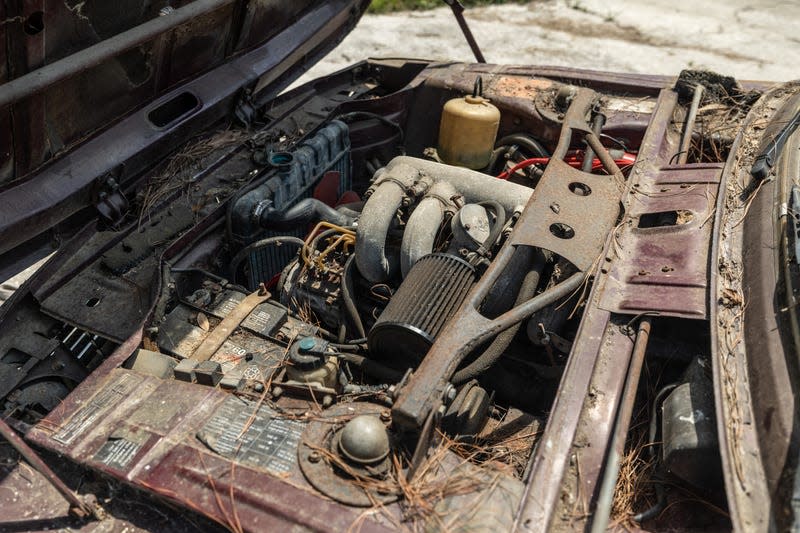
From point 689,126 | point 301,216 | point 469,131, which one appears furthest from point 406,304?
point 689,126

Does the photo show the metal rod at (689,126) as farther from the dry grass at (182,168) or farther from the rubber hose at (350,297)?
the dry grass at (182,168)

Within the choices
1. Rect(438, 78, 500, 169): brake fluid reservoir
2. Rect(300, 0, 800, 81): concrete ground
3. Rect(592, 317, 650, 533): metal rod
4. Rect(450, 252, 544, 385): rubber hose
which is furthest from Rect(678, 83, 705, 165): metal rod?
Rect(300, 0, 800, 81): concrete ground

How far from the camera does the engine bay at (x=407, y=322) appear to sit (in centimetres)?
188

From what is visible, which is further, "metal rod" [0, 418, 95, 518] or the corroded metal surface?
the corroded metal surface

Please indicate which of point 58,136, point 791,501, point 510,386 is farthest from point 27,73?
point 791,501

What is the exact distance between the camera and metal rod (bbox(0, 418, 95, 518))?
5.71ft

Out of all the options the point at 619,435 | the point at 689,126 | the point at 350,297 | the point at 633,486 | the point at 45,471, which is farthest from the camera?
the point at 689,126

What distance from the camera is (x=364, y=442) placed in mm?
1855

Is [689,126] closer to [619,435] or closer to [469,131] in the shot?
[469,131]

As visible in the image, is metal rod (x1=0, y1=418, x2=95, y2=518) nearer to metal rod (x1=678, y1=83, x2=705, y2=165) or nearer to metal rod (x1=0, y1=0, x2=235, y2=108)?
metal rod (x1=0, y1=0, x2=235, y2=108)

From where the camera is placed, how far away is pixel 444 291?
2.55 m

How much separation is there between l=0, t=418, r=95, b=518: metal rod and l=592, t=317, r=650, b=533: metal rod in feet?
4.83

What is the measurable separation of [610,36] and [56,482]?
29.0ft

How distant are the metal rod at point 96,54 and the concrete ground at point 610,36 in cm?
492
